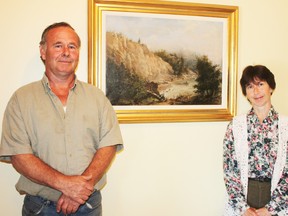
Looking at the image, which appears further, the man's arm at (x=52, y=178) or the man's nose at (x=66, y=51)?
the man's nose at (x=66, y=51)

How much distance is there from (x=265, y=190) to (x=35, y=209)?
1325mm

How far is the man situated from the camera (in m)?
1.50

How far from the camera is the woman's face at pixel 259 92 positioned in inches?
75.0

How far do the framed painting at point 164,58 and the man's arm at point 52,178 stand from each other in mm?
628

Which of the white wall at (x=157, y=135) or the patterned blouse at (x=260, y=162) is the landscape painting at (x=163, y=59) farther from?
the patterned blouse at (x=260, y=162)

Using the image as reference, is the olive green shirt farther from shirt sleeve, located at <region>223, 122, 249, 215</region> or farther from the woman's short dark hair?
the woman's short dark hair

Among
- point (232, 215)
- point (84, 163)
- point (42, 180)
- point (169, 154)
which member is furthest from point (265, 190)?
point (42, 180)

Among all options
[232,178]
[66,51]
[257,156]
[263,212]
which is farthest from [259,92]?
[66,51]

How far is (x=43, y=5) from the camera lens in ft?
6.28

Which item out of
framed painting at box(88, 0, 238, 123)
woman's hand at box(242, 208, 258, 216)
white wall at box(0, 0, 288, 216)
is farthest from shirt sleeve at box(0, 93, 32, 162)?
woman's hand at box(242, 208, 258, 216)

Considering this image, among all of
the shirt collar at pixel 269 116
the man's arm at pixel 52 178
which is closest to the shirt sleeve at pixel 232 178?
the shirt collar at pixel 269 116

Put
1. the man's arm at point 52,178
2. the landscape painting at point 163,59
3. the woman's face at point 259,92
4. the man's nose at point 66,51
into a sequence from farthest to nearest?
the landscape painting at point 163,59, the woman's face at point 259,92, the man's nose at point 66,51, the man's arm at point 52,178

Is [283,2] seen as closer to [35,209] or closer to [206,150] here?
[206,150]

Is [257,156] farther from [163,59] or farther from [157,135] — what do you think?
[163,59]
